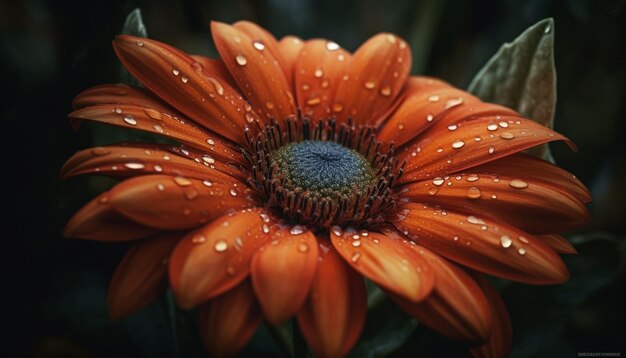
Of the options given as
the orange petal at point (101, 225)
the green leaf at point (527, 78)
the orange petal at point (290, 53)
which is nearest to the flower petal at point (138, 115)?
the orange petal at point (101, 225)

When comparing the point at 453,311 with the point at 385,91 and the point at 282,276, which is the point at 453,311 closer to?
the point at 282,276

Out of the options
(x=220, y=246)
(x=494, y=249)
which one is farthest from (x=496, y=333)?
(x=220, y=246)

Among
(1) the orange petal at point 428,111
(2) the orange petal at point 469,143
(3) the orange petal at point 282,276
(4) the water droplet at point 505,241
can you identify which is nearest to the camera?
(3) the orange petal at point 282,276

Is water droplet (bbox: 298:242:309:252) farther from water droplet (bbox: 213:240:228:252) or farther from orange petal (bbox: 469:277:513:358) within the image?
orange petal (bbox: 469:277:513:358)

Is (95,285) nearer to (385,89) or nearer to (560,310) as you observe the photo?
(385,89)

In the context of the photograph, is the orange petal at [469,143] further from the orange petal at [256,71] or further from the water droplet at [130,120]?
the water droplet at [130,120]

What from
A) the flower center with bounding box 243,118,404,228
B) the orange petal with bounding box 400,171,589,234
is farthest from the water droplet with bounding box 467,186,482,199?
the flower center with bounding box 243,118,404,228


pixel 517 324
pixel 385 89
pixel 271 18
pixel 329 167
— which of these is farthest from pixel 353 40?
pixel 517 324
